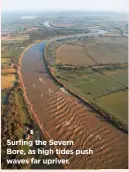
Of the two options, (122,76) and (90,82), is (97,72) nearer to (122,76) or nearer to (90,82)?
(122,76)

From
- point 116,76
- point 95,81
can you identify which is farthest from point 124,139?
point 116,76

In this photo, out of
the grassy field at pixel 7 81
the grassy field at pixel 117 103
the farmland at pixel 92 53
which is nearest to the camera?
the grassy field at pixel 117 103

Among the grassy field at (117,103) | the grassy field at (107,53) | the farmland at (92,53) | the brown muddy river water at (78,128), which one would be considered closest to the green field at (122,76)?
the grassy field at (117,103)

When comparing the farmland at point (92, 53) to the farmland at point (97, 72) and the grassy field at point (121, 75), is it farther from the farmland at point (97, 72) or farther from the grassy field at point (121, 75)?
the grassy field at point (121, 75)

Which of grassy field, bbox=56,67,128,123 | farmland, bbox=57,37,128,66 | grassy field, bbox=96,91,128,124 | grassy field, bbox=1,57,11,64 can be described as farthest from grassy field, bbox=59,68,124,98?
grassy field, bbox=1,57,11,64

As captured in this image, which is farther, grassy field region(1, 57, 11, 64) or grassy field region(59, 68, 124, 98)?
grassy field region(1, 57, 11, 64)

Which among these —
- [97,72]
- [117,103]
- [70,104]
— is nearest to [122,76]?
[97,72]

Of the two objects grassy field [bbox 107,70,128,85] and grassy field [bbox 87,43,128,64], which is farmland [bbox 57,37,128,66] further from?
grassy field [bbox 107,70,128,85]
